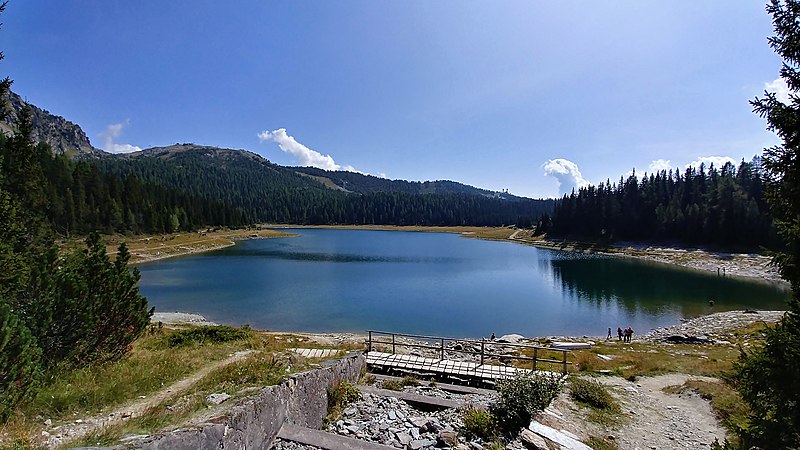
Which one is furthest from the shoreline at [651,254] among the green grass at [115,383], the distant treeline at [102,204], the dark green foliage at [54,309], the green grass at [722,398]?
the dark green foliage at [54,309]

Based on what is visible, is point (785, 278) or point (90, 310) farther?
point (90, 310)

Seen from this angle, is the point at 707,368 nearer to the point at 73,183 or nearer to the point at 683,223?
the point at 683,223

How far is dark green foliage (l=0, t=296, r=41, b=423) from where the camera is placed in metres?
7.14

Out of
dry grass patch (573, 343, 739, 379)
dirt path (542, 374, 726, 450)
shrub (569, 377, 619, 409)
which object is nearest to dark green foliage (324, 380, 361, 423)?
dirt path (542, 374, 726, 450)

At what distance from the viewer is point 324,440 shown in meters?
7.96

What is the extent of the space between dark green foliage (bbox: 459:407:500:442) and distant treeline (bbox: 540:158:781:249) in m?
76.9

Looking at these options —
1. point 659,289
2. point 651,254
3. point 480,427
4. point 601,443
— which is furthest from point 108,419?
point 651,254

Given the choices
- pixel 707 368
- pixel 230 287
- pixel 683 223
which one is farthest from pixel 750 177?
pixel 230 287

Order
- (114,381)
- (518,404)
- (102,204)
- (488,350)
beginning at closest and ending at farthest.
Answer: (518,404) → (114,381) → (488,350) → (102,204)

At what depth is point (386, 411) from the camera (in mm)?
10625

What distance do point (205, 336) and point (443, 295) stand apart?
3097 centimetres

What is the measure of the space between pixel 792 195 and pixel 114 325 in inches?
722

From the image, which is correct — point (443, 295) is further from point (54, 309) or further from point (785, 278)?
point (785, 278)

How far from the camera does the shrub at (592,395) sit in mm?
12469
